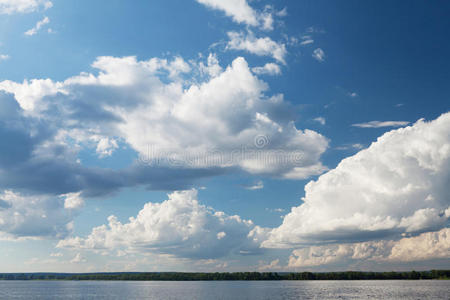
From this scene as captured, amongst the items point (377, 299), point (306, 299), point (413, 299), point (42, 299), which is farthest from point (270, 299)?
point (42, 299)

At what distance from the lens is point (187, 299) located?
496 feet

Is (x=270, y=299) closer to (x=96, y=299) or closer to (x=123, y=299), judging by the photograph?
(x=123, y=299)

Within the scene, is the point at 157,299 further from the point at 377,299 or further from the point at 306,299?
the point at 377,299

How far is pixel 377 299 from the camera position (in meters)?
144

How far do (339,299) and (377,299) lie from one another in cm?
1457

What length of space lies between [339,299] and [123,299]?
87.5m

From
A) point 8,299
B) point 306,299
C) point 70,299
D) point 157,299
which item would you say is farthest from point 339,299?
point 8,299

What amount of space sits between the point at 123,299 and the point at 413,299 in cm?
11392

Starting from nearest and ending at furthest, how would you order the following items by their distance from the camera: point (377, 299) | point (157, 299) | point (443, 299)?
point (443, 299) < point (377, 299) < point (157, 299)

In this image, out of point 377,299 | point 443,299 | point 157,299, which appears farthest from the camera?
point 157,299

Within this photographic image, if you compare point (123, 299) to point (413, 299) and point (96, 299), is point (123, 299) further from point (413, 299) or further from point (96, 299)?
point (413, 299)

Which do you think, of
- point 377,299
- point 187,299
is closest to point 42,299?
point 187,299

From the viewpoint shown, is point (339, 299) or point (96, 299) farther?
point (96, 299)

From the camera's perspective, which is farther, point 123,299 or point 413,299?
point 123,299
